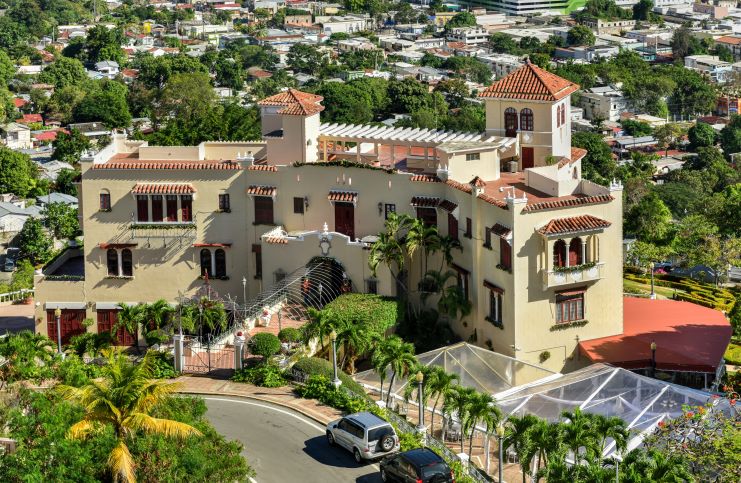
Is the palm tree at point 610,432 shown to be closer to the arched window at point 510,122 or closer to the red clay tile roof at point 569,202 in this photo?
the red clay tile roof at point 569,202

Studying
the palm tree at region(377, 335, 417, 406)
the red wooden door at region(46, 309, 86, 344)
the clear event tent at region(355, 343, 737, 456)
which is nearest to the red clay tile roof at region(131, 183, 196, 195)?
the red wooden door at region(46, 309, 86, 344)

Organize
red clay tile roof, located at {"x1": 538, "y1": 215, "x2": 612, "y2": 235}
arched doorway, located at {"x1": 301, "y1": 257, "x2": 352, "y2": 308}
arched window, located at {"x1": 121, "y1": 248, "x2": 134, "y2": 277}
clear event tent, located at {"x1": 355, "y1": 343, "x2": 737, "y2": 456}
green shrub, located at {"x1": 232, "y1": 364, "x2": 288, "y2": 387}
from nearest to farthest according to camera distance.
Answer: clear event tent, located at {"x1": 355, "y1": 343, "x2": 737, "y2": 456} → green shrub, located at {"x1": 232, "y1": 364, "x2": 288, "y2": 387} → red clay tile roof, located at {"x1": 538, "y1": 215, "x2": 612, "y2": 235} → arched doorway, located at {"x1": 301, "y1": 257, "x2": 352, "y2": 308} → arched window, located at {"x1": 121, "y1": 248, "x2": 134, "y2": 277}

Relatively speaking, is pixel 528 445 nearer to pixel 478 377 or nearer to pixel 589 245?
pixel 478 377

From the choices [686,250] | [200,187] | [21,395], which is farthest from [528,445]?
[686,250]

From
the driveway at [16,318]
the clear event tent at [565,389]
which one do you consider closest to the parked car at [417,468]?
the clear event tent at [565,389]

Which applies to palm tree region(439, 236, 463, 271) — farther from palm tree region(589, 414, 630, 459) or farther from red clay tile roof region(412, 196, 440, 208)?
palm tree region(589, 414, 630, 459)

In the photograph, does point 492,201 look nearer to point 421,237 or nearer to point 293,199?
point 421,237
